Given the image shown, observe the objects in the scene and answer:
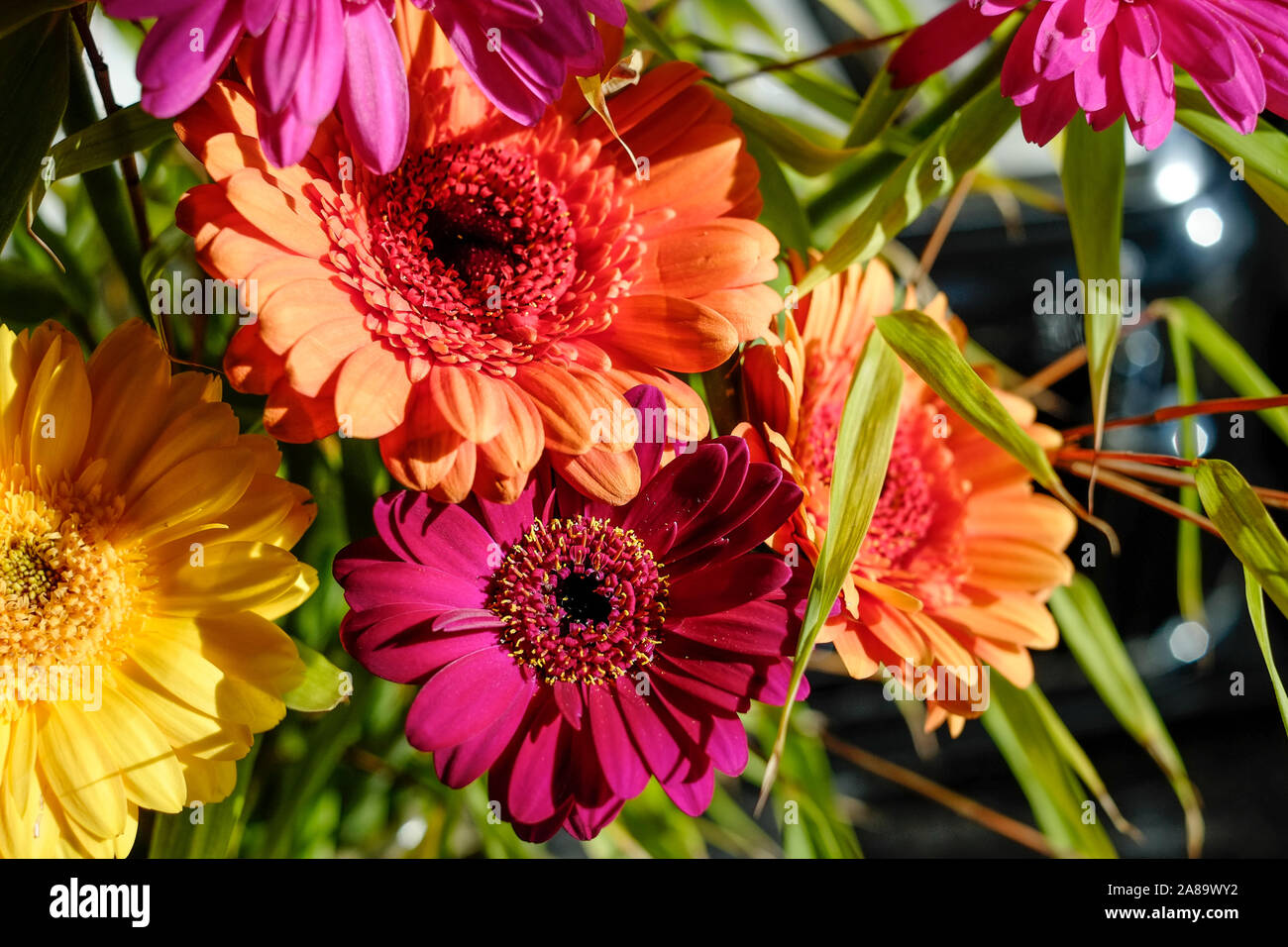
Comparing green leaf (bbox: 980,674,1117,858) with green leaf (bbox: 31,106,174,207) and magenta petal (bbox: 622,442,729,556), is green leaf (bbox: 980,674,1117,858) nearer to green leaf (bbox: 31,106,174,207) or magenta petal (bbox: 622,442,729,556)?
magenta petal (bbox: 622,442,729,556)

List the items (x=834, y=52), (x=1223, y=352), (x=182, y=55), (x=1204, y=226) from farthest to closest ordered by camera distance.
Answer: (x=1204, y=226) < (x=1223, y=352) < (x=834, y=52) < (x=182, y=55)

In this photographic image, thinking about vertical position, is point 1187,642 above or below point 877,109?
below

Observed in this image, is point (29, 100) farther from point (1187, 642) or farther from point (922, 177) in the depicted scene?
point (1187, 642)

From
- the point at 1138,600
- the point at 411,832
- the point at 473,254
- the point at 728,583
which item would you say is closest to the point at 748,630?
the point at 728,583

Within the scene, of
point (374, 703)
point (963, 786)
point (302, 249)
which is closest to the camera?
point (302, 249)

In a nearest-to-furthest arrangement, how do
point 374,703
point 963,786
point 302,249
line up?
1. point 302,249
2. point 374,703
3. point 963,786

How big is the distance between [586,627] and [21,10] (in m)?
0.18

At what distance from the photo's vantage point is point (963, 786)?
31.2 inches


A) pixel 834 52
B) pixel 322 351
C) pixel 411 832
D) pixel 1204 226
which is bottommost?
pixel 411 832

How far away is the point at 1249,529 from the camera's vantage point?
0.25 meters
